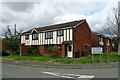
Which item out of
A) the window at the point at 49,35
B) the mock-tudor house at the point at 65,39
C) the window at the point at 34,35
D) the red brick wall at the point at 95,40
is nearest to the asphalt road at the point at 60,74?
the mock-tudor house at the point at 65,39

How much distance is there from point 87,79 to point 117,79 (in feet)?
5.66

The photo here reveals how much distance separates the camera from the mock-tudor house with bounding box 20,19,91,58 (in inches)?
1422

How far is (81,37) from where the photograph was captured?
3888cm

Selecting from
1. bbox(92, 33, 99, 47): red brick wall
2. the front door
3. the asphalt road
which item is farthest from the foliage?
the asphalt road

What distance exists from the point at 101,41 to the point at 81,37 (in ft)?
61.6

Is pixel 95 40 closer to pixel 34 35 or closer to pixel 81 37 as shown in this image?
pixel 81 37

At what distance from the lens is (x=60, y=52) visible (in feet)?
124

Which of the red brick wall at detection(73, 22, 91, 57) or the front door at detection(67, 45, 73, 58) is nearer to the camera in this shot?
the front door at detection(67, 45, 73, 58)

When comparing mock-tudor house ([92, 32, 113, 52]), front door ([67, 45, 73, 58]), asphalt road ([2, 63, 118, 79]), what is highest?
mock-tudor house ([92, 32, 113, 52])

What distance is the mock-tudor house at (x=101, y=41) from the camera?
169ft

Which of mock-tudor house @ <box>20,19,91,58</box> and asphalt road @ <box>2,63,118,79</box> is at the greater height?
mock-tudor house @ <box>20,19,91,58</box>

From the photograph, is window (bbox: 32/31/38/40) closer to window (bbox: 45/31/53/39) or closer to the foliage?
window (bbox: 45/31/53/39)

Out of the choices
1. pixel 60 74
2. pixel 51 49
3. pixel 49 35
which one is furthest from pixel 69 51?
pixel 60 74

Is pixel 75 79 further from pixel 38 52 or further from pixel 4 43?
pixel 4 43
